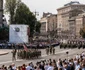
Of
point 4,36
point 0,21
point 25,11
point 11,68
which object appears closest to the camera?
point 11,68

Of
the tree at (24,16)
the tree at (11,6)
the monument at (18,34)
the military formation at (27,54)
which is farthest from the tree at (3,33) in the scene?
the military formation at (27,54)

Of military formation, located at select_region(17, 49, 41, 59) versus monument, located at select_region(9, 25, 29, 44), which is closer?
military formation, located at select_region(17, 49, 41, 59)

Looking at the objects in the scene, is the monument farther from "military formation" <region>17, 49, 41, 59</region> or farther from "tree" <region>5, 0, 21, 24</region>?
"tree" <region>5, 0, 21, 24</region>

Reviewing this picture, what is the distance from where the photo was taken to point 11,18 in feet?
383

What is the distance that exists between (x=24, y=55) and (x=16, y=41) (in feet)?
104

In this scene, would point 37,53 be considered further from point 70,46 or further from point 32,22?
point 32,22

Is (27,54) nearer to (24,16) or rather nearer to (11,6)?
(11,6)

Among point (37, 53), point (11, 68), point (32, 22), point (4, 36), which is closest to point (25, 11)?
point (32, 22)

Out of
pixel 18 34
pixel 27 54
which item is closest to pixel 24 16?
A: pixel 18 34

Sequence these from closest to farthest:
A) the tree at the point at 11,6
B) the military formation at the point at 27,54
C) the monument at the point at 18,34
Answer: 1. the military formation at the point at 27,54
2. the monument at the point at 18,34
3. the tree at the point at 11,6

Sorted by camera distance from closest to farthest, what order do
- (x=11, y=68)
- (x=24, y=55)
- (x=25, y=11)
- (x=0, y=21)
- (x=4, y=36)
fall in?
(x=11, y=68), (x=24, y=55), (x=4, y=36), (x=0, y=21), (x=25, y=11)

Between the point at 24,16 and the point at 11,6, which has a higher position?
the point at 11,6

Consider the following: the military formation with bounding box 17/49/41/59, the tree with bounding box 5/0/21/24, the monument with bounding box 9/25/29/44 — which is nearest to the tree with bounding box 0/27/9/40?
the tree with bounding box 5/0/21/24

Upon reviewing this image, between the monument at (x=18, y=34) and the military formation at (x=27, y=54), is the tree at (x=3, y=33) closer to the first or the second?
the monument at (x=18, y=34)
